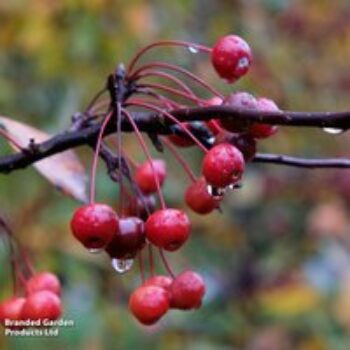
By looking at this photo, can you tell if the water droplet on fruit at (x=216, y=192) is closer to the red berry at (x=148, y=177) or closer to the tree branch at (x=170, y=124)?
the tree branch at (x=170, y=124)

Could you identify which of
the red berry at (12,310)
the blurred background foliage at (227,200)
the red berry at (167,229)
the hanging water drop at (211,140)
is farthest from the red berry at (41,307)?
the blurred background foliage at (227,200)

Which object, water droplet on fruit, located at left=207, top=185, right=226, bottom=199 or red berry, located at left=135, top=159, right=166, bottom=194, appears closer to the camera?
water droplet on fruit, located at left=207, top=185, right=226, bottom=199

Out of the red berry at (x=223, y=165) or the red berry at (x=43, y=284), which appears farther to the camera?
the red berry at (x=43, y=284)

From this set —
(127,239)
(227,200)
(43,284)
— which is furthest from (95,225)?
(227,200)

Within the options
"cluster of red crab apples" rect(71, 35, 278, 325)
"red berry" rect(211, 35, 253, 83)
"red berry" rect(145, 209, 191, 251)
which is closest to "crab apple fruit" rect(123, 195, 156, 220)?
"cluster of red crab apples" rect(71, 35, 278, 325)

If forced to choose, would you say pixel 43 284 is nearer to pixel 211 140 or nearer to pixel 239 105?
pixel 211 140

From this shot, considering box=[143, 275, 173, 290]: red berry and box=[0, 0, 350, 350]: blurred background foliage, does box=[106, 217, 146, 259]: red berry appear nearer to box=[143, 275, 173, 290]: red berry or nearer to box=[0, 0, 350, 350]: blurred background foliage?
box=[143, 275, 173, 290]: red berry

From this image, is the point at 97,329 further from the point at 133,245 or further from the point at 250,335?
the point at 133,245
